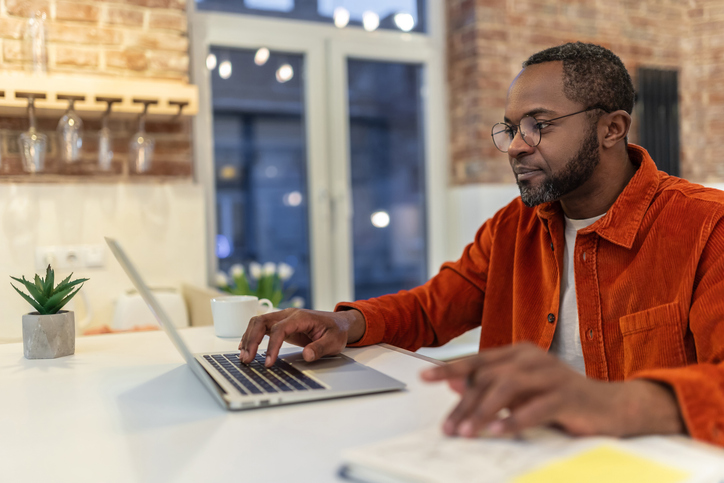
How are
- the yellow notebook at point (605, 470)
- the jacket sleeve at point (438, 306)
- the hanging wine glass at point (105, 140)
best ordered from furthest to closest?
the hanging wine glass at point (105, 140) → the jacket sleeve at point (438, 306) → the yellow notebook at point (605, 470)

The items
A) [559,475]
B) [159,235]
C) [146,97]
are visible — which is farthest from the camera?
[159,235]

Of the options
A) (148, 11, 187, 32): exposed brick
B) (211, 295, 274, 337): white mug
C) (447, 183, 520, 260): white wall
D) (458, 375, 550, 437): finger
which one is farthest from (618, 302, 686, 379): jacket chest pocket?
(148, 11, 187, 32): exposed brick

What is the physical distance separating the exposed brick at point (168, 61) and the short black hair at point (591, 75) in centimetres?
152

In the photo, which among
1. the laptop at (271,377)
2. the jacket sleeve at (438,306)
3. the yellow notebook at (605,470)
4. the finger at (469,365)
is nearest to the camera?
the yellow notebook at (605,470)

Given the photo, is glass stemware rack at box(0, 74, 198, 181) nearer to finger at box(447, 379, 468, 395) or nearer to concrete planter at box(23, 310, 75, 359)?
concrete planter at box(23, 310, 75, 359)

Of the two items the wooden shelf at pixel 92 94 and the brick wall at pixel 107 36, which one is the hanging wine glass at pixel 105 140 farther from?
the brick wall at pixel 107 36

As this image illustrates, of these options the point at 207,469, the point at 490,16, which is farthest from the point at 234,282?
the point at 207,469

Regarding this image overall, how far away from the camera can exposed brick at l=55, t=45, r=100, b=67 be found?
2330 millimetres

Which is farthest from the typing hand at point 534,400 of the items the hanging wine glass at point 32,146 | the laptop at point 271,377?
the hanging wine glass at point 32,146

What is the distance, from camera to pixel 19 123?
2332 mm

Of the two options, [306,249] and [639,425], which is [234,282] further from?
[639,425]

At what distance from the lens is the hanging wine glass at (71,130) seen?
218cm

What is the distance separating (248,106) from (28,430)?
230 centimetres

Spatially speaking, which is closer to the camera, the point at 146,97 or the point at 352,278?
the point at 146,97
